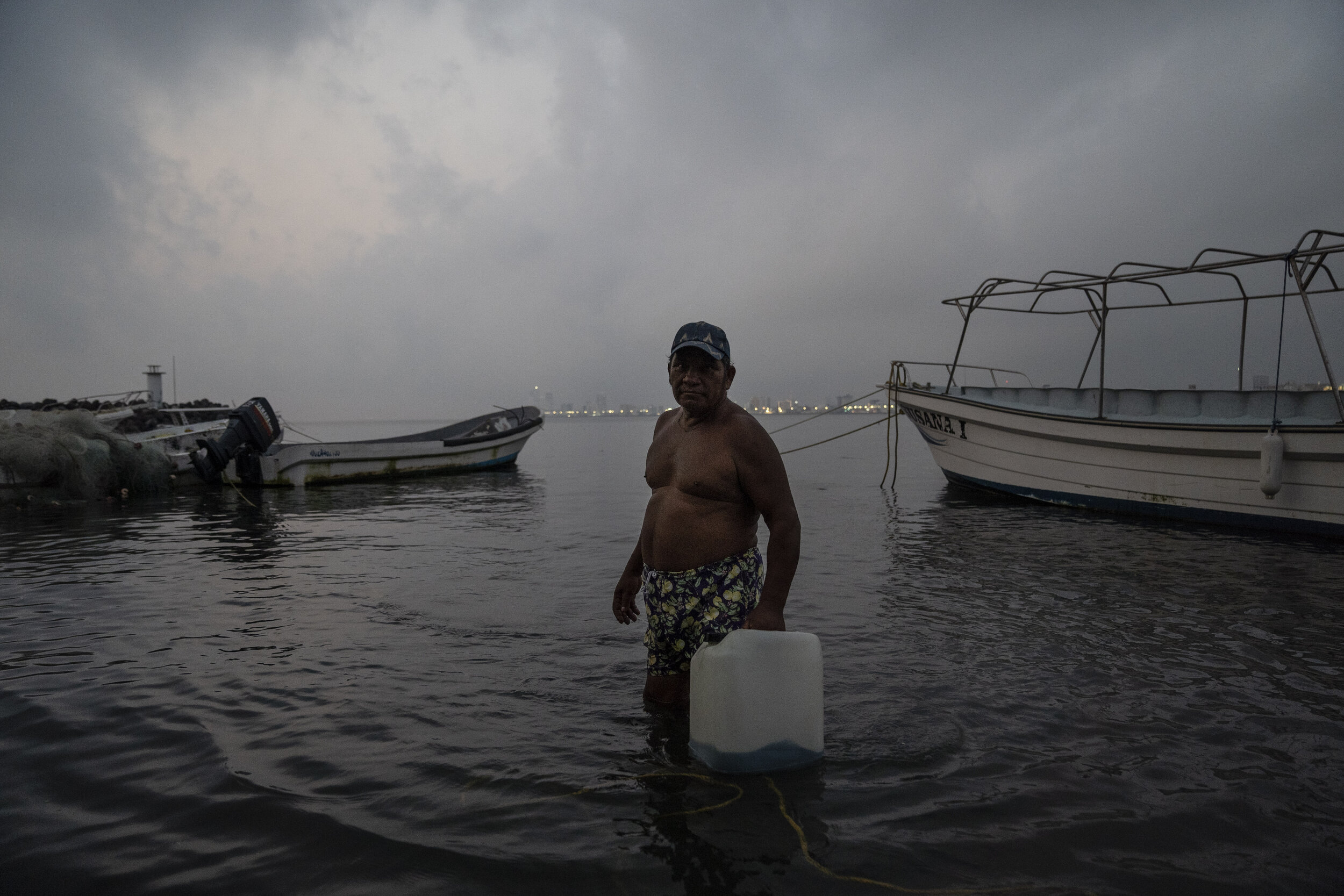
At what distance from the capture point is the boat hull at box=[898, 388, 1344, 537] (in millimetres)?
10062

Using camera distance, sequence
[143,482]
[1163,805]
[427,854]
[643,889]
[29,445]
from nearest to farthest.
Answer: [643,889] → [427,854] → [1163,805] → [29,445] → [143,482]

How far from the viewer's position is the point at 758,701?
2973mm

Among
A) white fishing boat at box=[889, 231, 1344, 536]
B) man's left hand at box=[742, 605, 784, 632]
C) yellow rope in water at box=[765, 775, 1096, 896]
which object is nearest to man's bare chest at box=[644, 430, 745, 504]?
man's left hand at box=[742, 605, 784, 632]

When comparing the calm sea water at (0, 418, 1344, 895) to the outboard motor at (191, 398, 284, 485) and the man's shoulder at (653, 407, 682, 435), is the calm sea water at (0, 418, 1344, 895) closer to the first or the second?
the man's shoulder at (653, 407, 682, 435)

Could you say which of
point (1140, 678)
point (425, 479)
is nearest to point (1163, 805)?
point (1140, 678)

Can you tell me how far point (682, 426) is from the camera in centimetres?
347

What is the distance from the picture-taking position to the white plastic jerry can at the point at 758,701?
2.90m

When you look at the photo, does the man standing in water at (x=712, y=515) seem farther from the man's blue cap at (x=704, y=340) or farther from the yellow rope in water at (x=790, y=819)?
the yellow rope in water at (x=790, y=819)

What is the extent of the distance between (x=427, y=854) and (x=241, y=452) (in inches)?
705

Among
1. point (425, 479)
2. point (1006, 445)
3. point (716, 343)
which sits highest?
point (716, 343)

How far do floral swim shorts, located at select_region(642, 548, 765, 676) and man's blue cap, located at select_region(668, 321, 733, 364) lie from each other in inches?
36.8

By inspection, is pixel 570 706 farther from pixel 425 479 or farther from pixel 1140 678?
pixel 425 479

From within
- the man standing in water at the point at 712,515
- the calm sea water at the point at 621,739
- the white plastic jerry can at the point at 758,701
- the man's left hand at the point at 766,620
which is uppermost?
the man standing in water at the point at 712,515

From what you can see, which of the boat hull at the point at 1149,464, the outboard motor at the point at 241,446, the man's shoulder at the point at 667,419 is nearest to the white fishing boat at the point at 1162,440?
the boat hull at the point at 1149,464
